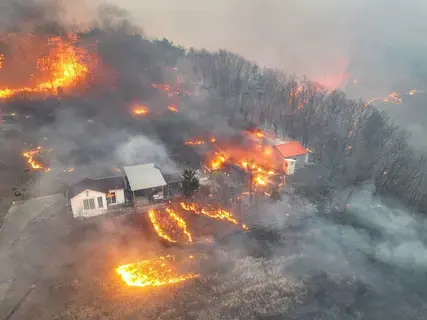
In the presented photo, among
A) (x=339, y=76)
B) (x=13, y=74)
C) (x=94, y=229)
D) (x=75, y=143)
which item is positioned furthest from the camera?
(x=339, y=76)

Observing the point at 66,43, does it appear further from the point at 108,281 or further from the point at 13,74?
the point at 108,281

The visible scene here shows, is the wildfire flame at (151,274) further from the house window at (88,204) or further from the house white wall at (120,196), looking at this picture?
the house white wall at (120,196)

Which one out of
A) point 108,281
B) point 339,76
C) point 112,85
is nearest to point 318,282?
point 108,281

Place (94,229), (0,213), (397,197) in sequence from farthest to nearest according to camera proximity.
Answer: (397,197) → (0,213) → (94,229)

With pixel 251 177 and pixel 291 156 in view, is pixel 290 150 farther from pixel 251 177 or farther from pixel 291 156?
pixel 251 177

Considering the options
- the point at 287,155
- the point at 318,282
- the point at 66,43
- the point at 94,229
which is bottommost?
the point at 318,282

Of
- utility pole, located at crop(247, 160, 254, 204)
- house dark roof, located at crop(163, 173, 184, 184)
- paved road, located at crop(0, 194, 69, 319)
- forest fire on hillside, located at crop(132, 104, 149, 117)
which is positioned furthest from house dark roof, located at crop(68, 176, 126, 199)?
forest fire on hillside, located at crop(132, 104, 149, 117)

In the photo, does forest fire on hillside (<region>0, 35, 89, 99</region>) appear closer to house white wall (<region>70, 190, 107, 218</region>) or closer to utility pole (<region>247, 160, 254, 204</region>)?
house white wall (<region>70, 190, 107, 218</region>)
